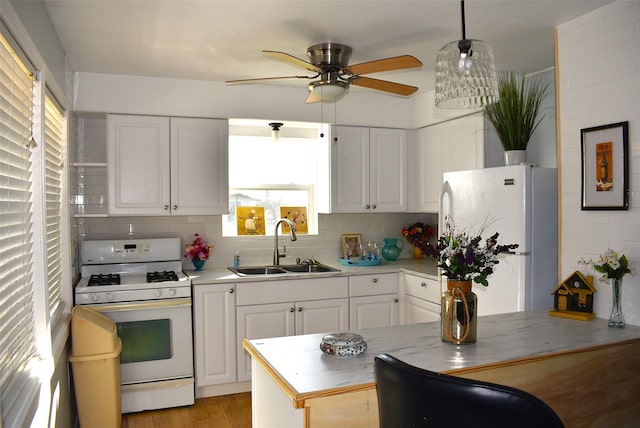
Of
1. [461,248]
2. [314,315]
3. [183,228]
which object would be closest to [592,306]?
[461,248]

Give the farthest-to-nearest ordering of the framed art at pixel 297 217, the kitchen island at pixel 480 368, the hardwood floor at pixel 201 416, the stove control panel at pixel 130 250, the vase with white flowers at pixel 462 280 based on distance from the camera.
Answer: the framed art at pixel 297 217
the stove control panel at pixel 130 250
the hardwood floor at pixel 201 416
the vase with white flowers at pixel 462 280
the kitchen island at pixel 480 368

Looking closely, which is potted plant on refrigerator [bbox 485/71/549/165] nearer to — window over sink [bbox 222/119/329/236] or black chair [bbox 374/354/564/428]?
window over sink [bbox 222/119/329/236]

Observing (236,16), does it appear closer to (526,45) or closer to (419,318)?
(526,45)

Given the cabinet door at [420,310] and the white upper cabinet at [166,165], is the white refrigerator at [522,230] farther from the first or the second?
the white upper cabinet at [166,165]

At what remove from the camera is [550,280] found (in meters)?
2.91

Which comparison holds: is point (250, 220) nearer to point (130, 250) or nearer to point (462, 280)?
point (130, 250)

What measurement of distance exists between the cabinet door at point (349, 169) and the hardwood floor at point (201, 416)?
1726 mm

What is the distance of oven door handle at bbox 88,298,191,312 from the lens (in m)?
3.39

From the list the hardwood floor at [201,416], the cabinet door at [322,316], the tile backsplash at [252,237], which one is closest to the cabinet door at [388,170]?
the tile backsplash at [252,237]

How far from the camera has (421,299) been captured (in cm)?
400

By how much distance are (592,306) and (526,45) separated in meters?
1.60

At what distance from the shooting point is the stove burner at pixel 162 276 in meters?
3.65

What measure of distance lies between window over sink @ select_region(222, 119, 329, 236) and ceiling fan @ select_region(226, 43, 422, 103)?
125 centimetres

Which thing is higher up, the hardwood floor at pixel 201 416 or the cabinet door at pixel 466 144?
the cabinet door at pixel 466 144
